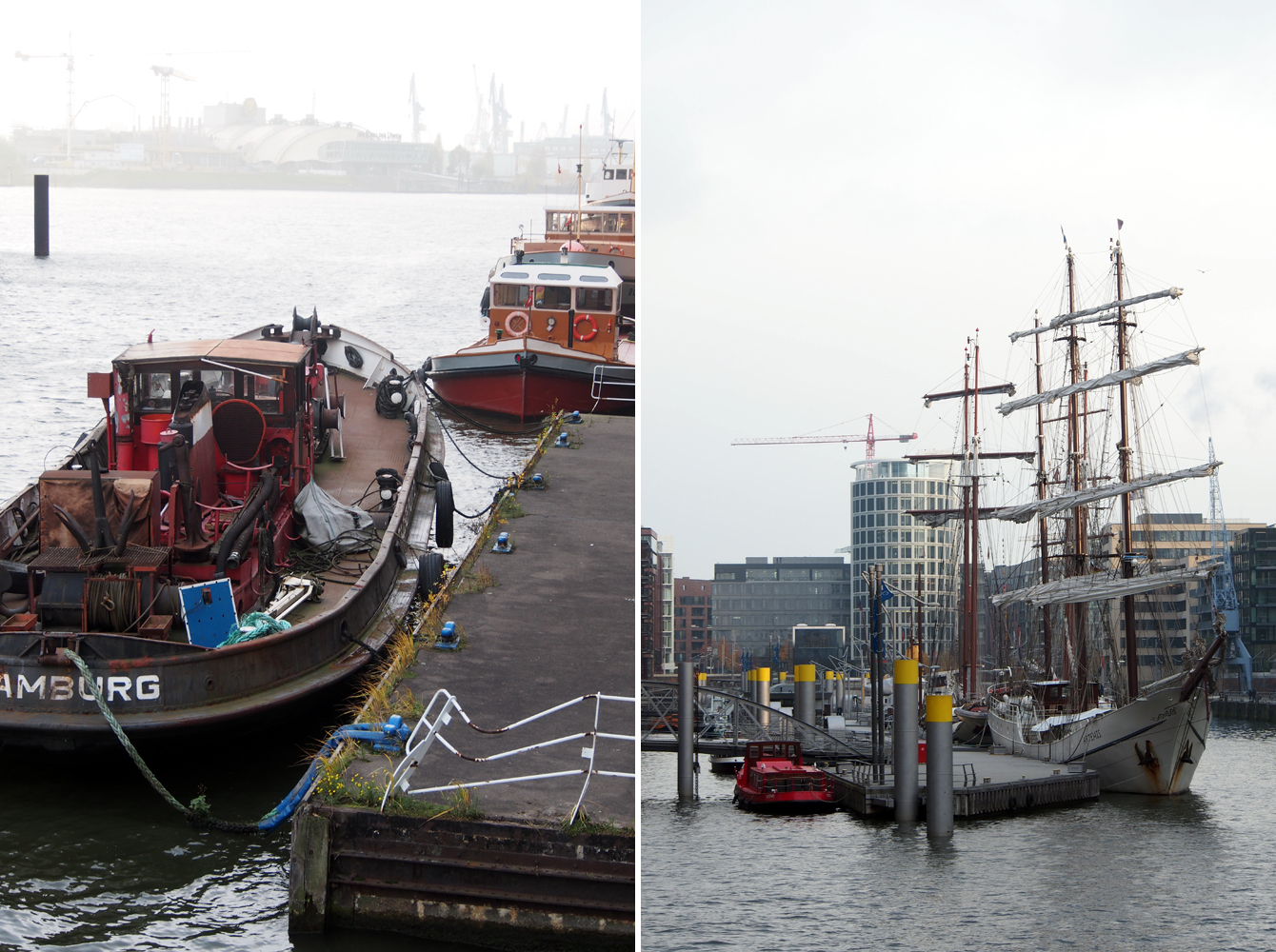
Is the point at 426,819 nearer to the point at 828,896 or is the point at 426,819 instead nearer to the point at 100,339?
the point at 828,896

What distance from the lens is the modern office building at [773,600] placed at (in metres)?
74.9

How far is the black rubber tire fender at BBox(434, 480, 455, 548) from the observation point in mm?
19922

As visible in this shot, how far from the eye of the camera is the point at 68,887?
1091 cm

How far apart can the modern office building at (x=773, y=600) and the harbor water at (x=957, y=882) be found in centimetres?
4129

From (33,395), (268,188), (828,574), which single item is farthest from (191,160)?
(33,395)

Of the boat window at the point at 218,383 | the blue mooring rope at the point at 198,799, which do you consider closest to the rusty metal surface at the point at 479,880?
the blue mooring rope at the point at 198,799

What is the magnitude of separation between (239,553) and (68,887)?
4.28 m

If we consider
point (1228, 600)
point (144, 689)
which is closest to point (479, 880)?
point (144, 689)

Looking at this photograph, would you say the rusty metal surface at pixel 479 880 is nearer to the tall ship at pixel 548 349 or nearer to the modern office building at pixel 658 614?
the modern office building at pixel 658 614

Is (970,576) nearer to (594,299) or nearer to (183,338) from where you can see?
(594,299)

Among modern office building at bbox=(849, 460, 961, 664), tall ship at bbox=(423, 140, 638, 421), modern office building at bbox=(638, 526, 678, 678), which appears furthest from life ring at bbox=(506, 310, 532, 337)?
modern office building at bbox=(849, 460, 961, 664)

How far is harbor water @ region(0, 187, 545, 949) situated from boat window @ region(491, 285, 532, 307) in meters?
3.45

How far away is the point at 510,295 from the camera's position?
3516 cm

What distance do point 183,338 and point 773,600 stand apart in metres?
44.6
